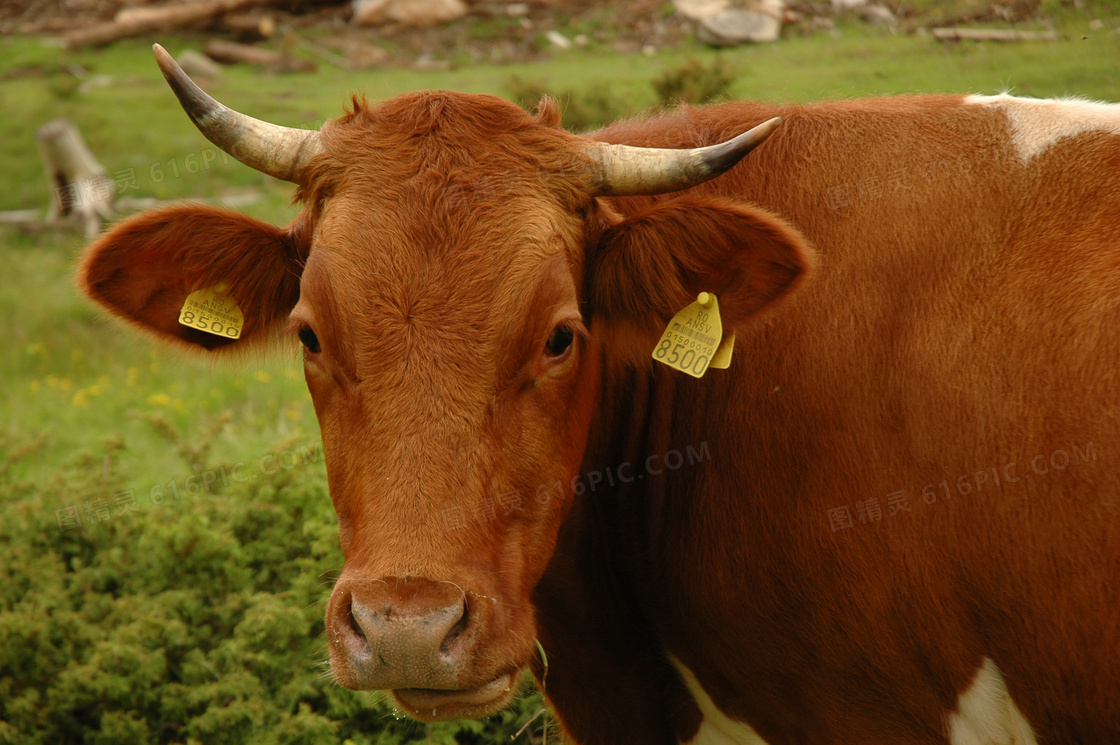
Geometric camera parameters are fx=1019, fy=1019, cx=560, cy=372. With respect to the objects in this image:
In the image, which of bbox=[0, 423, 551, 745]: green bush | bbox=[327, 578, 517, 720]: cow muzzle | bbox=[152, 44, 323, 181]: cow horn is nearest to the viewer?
bbox=[327, 578, 517, 720]: cow muzzle

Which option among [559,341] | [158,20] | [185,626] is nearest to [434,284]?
[559,341]

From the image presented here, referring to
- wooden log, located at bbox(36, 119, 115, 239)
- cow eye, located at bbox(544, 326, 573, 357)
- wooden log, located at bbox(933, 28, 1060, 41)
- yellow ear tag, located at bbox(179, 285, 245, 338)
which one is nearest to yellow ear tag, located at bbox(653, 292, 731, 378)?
cow eye, located at bbox(544, 326, 573, 357)

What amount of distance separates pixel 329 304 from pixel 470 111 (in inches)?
31.0

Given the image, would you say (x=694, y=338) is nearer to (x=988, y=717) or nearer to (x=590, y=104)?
(x=988, y=717)

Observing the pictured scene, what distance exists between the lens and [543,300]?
10.1 ft

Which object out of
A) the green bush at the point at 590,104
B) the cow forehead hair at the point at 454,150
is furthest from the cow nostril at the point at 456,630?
the green bush at the point at 590,104

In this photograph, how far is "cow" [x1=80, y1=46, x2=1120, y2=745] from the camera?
291cm

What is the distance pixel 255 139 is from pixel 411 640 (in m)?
1.80

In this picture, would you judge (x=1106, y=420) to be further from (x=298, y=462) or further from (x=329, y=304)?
(x=298, y=462)

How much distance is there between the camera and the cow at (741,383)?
9.56 feet

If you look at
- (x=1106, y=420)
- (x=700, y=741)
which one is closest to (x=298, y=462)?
(x=700, y=741)

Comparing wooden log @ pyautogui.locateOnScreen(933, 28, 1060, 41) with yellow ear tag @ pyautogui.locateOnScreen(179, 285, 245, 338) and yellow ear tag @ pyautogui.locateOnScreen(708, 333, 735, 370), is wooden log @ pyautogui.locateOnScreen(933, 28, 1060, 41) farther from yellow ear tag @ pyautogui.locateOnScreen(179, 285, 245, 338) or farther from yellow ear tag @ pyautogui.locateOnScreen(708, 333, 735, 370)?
yellow ear tag @ pyautogui.locateOnScreen(179, 285, 245, 338)

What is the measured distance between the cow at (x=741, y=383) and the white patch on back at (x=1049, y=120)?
0.04 ft

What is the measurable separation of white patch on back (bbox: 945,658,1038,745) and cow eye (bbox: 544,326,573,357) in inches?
64.6
